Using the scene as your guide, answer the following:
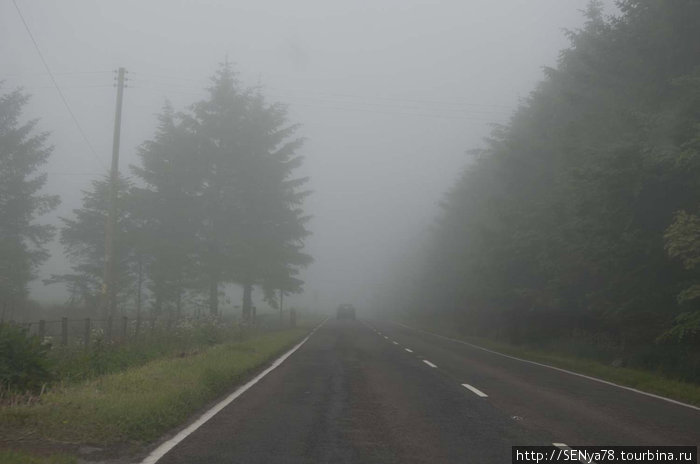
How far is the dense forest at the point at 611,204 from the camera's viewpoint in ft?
49.1

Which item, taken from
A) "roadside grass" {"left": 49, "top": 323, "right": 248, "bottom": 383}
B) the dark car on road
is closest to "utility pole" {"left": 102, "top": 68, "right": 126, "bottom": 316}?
"roadside grass" {"left": 49, "top": 323, "right": 248, "bottom": 383}

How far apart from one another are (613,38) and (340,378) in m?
14.8

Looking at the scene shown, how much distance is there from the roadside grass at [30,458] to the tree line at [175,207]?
2788cm

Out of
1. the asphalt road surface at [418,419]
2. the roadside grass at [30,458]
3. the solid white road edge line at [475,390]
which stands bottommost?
the asphalt road surface at [418,419]

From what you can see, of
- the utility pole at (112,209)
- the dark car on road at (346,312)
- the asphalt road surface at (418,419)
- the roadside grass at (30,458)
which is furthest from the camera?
the dark car on road at (346,312)

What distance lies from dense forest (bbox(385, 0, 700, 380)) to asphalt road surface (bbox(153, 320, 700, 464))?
3.48 metres

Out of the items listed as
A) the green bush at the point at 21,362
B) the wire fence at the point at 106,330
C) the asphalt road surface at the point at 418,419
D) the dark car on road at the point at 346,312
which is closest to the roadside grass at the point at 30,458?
the asphalt road surface at the point at 418,419

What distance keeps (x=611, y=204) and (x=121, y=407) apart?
12.6m

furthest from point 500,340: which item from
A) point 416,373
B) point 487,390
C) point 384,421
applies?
point 384,421

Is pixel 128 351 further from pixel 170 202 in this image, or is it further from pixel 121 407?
pixel 170 202

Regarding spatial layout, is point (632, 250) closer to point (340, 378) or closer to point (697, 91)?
point (697, 91)

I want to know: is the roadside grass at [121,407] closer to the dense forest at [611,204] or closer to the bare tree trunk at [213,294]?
the dense forest at [611,204]

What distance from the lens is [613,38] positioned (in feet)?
67.5

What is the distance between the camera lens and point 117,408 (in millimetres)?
7734
